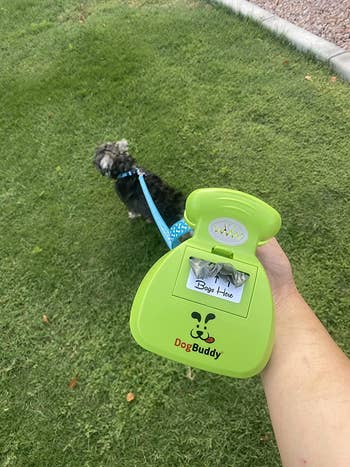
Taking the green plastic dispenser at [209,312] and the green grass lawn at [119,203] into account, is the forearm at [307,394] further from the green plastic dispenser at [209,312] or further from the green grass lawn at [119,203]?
the green grass lawn at [119,203]

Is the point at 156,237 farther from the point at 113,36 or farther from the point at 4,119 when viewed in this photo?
the point at 113,36

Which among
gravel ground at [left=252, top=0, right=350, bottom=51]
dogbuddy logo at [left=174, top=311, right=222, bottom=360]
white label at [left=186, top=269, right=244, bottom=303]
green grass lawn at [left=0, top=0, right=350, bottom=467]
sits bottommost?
green grass lawn at [left=0, top=0, right=350, bottom=467]

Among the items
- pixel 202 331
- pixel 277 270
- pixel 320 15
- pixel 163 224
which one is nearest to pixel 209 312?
pixel 202 331

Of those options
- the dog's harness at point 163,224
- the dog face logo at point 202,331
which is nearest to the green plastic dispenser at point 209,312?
the dog face logo at point 202,331

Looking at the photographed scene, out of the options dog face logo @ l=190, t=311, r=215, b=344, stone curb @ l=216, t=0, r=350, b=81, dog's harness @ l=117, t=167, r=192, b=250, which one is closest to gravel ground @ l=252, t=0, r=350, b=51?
stone curb @ l=216, t=0, r=350, b=81

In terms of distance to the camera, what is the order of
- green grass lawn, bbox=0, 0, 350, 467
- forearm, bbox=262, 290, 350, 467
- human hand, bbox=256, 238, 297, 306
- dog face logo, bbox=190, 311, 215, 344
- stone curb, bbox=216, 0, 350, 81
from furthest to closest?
stone curb, bbox=216, 0, 350, 81
green grass lawn, bbox=0, 0, 350, 467
human hand, bbox=256, 238, 297, 306
dog face logo, bbox=190, 311, 215, 344
forearm, bbox=262, 290, 350, 467

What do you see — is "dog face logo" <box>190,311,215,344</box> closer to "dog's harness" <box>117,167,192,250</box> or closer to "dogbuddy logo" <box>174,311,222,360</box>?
"dogbuddy logo" <box>174,311,222,360</box>

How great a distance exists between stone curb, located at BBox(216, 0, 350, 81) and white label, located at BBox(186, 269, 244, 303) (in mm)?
2648

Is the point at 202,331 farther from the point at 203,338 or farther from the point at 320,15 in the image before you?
the point at 320,15

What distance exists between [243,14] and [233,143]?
1577 mm

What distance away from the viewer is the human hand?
70.1 inches

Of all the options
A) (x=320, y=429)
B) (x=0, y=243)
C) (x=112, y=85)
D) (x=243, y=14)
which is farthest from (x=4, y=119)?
(x=320, y=429)

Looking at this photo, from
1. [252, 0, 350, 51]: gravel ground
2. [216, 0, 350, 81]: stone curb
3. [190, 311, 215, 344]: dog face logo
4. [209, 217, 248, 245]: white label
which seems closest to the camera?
[190, 311, 215, 344]: dog face logo

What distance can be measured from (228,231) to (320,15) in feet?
10.8
